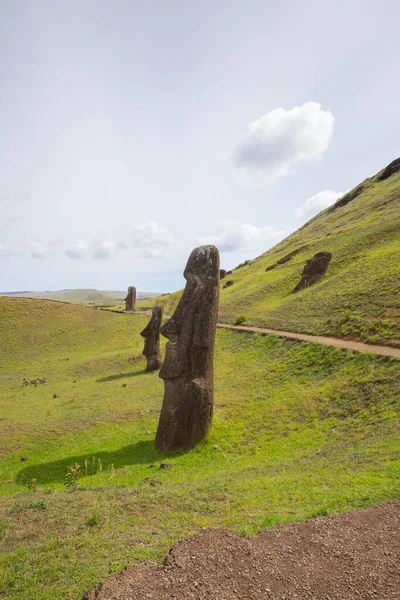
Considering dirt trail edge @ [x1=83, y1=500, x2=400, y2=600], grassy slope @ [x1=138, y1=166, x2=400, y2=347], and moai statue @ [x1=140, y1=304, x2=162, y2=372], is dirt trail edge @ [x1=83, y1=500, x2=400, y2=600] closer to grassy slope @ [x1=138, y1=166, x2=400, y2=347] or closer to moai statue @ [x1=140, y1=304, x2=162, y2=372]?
grassy slope @ [x1=138, y1=166, x2=400, y2=347]

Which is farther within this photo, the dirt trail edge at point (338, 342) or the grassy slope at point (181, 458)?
the dirt trail edge at point (338, 342)

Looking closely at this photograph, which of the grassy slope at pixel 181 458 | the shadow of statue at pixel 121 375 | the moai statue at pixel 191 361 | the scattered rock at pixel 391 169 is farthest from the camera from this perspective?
the scattered rock at pixel 391 169

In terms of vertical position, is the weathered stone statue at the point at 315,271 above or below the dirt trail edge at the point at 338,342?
above

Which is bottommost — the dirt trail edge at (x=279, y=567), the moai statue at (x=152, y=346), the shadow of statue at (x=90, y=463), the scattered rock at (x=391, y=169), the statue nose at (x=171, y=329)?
the shadow of statue at (x=90, y=463)

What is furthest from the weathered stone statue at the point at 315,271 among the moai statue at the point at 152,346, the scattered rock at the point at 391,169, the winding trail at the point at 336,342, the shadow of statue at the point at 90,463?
the scattered rock at the point at 391,169

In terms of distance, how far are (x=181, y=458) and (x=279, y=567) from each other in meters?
8.06

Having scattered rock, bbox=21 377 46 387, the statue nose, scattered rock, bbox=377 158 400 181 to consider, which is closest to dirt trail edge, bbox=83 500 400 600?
the statue nose

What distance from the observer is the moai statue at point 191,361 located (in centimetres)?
1395

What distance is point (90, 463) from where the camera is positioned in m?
13.4

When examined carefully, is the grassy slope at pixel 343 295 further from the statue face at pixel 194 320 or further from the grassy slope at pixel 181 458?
the statue face at pixel 194 320

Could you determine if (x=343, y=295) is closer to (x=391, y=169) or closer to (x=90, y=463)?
(x=90, y=463)

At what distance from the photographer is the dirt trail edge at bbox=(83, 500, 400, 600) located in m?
5.06

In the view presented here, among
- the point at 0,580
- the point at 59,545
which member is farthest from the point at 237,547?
the point at 0,580

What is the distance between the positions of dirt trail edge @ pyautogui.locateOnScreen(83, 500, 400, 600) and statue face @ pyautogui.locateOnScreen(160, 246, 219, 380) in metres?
7.93
